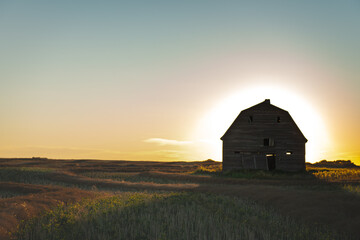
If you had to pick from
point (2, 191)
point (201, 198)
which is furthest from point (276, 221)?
point (2, 191)

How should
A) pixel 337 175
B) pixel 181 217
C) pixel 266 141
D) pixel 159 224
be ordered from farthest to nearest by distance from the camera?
pixel 266 141, pixel 337 175, pixel 181 217, pixel 159 224

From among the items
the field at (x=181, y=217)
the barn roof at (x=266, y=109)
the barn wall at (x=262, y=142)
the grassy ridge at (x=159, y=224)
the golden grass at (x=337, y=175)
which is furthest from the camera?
the barn roof at (x=266, y=109)

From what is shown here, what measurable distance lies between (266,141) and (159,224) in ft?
109

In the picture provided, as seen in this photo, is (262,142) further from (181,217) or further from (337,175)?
(181,217)

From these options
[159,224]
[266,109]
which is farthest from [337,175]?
[159,224]

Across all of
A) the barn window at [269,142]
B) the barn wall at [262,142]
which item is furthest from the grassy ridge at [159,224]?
the barn window at [269,142]

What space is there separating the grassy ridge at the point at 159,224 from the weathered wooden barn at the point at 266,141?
89.0 ft

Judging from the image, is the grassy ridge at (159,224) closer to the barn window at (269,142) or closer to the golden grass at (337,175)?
the golden grass at (337,175)

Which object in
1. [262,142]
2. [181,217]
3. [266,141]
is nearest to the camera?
[181,217]

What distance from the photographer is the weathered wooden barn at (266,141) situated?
43094mm

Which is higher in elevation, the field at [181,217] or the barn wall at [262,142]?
the barn wall at [262,142]

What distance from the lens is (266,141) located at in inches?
1711

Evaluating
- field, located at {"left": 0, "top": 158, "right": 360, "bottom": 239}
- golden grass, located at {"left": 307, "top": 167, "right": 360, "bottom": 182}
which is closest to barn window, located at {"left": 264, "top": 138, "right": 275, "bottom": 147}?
golden grass, located at {"left": 307, "top": 167, "right": 360, "bottom": 182}

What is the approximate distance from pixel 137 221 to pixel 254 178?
27664mm
